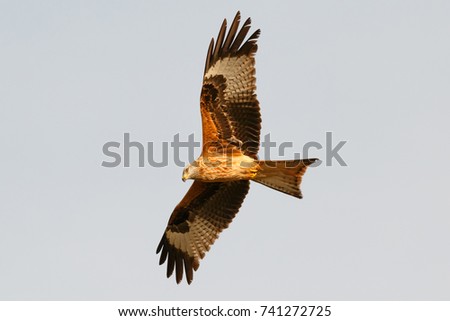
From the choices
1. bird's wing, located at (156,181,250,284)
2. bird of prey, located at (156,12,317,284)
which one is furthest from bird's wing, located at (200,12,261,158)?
bird's wing, located at (156,181,250,284)

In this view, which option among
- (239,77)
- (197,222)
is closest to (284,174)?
(239,77)

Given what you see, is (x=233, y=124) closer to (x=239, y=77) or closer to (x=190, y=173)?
(x=239, y=77)

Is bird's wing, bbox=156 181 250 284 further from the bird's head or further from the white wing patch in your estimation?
the white wing patch

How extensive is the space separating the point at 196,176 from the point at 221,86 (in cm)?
128

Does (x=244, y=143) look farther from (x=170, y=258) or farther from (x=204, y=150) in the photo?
(x=170, y=258)

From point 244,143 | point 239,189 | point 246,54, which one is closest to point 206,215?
point 239,189

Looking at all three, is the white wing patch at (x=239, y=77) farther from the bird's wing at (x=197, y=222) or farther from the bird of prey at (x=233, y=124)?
the bird's wing at (x=197, y=222)

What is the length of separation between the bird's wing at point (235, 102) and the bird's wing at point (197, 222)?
1047mm

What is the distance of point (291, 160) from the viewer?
14.4 metres

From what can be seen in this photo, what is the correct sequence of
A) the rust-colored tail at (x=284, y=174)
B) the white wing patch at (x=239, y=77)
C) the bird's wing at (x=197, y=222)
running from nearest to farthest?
the rust-colored tail at (x=284, y=174) → the white wing patch at (x=239, y=77) → the bird's wing at (x=197, y=222)

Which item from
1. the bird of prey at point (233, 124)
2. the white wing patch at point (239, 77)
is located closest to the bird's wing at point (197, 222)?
the bird of prey at point (233, 124)

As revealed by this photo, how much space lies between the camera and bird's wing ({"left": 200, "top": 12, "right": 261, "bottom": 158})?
47.4 feet

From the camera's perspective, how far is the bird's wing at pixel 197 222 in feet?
50.7

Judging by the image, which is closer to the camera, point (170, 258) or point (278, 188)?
point (278, 188)
